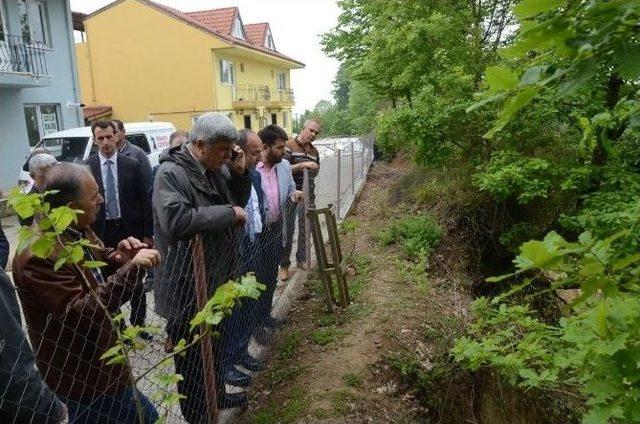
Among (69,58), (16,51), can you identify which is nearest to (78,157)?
(16,51)

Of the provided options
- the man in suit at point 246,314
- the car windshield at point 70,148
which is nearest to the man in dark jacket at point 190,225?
the man in suit at point 246,314

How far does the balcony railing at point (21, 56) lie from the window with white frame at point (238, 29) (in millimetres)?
15717

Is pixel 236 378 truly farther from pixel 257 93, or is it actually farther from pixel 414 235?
pixel 257 93

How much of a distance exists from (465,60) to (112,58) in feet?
74.9

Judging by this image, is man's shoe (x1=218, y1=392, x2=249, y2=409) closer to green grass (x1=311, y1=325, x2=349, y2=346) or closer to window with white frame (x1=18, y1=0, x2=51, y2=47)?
green grass (x1=311, y1=325, x2=349, y2=346)

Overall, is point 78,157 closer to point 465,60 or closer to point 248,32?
point 465,60

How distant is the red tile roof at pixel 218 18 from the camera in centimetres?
2880

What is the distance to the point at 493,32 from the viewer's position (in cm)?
984

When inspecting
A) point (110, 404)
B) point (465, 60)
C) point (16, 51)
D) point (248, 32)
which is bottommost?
point (110, 404)

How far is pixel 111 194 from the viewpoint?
15.4 feet

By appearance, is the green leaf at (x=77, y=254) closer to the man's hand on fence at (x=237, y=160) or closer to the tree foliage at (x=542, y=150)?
the tree foliage at (x=542, y=150)

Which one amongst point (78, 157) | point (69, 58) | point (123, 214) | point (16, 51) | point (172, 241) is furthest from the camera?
point (69, 58)

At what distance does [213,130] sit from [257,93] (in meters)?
29.0

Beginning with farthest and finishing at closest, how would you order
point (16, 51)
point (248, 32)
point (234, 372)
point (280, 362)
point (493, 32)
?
point (248, 32)
point (16, 51)
point (493, 32)
point (280, 362)
point (234, 372)
